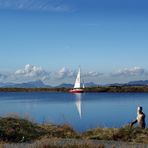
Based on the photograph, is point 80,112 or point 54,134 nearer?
point 54,134

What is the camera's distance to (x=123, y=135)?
23.7 meters

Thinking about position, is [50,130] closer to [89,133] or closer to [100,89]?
[89,133]

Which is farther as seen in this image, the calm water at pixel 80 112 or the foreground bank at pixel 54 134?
the calm water at pixel 80 112

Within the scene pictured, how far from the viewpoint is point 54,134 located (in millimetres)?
24188

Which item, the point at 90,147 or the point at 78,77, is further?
the point at 78,77

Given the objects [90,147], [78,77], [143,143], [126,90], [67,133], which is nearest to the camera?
[90,147]

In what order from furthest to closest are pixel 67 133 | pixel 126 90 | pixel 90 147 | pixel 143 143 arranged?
pixel 126 90 < pixel 67 133 < pixel 143 143 < pixel 90 147

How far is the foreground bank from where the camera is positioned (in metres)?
22.6

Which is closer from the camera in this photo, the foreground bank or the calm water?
the foreground bank

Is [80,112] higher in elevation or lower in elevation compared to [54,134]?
lower

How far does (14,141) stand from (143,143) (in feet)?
19.1

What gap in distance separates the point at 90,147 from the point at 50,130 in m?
7.63

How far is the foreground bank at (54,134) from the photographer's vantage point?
22.6m

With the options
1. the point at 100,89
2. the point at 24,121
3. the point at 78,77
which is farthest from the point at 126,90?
the point at 24,121
